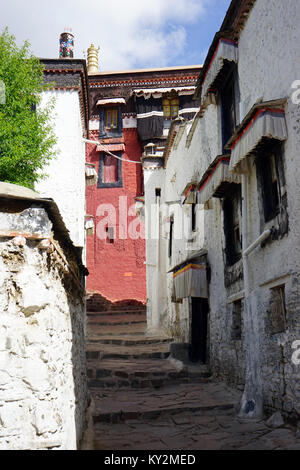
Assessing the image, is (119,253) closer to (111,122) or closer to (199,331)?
(111,122)

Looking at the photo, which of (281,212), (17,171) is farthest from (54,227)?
(17,171)

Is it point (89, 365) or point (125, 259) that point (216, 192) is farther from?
point (125, 259)

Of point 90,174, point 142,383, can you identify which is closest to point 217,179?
point 142,383

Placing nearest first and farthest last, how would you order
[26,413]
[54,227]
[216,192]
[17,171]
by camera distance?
1. [26,413]
2. [54,227]
3. [216,192]
4. [17,171]

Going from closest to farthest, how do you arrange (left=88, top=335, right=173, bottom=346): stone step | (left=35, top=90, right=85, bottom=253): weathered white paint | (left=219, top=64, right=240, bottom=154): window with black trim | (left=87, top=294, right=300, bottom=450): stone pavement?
(left=87, top=294, right=300, bottom=450): stone pavement < (left=219, top=64, right=240, bottom=154): window with black trim < (left=88, top=335, right=173, bottom=346): stone step < (left=35, top=90, right=85, bottom=253): weathered white paint

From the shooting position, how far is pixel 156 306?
15.9 meters

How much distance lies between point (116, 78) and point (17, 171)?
1178 cm

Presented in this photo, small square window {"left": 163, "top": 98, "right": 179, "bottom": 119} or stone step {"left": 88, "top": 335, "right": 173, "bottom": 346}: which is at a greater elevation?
small square window {"left": 163, "top": 98, "right": 179, "bottom": 119}

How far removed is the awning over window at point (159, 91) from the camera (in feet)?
69.5

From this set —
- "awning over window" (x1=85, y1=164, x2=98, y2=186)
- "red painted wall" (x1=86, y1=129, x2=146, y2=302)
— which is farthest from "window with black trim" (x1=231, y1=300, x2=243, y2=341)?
"red painted wall" (x1=86, y1=129, x2=146, y2=302)

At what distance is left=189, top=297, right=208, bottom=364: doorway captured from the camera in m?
10.6

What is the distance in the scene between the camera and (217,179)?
8.64 metres

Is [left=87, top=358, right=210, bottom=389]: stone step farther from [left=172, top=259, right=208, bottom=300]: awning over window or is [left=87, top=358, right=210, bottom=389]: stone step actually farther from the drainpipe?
the drainpipe

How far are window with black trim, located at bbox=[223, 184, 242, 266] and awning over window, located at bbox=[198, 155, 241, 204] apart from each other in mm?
208
